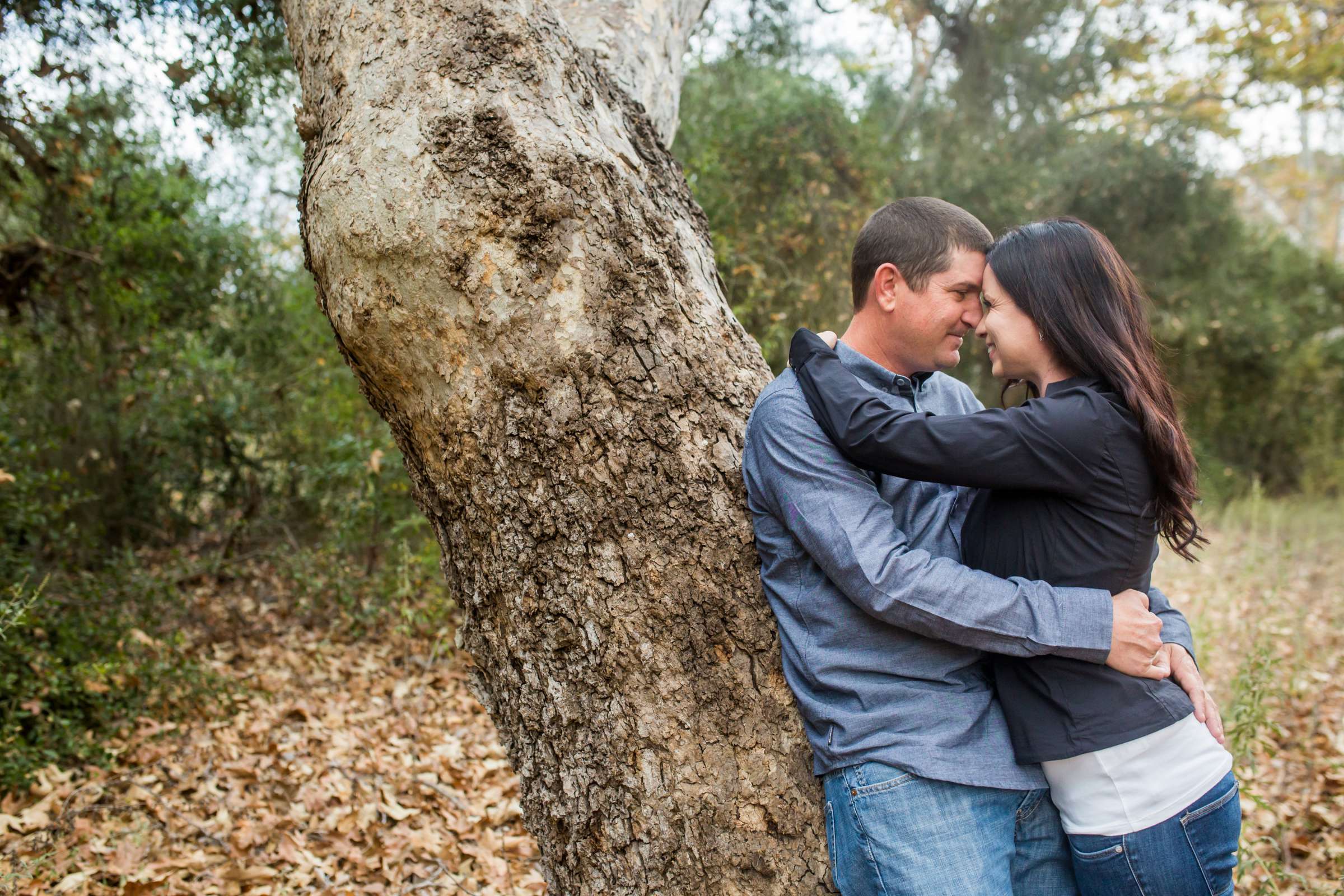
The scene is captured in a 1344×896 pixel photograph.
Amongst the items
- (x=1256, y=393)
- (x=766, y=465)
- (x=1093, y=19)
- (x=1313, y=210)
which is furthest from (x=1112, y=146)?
(x=1313, y=210)

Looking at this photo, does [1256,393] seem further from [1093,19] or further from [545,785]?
[545,785]

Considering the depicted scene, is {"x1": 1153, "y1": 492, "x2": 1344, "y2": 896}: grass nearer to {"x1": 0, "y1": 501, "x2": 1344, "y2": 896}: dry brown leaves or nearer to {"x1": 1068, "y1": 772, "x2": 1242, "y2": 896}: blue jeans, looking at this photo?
{"x1": 0, "y1": 501, "x2": 1344, "y2": 896}: dry brown leaves

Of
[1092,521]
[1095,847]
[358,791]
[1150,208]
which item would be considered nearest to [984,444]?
[1092,521]

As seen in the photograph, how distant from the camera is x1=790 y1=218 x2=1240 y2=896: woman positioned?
182cm

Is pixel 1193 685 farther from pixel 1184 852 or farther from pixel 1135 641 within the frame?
pixel 1184 852

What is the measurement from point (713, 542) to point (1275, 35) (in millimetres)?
16165

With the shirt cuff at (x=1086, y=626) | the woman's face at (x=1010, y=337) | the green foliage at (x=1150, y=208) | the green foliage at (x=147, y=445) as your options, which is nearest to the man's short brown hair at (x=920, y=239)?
the woman's face at (x=1010, y=337)

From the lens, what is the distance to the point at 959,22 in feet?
46.1

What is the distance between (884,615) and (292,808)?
360 cm

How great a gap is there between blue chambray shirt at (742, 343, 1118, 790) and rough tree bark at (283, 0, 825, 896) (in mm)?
121

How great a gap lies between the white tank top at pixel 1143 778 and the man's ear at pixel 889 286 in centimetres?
108

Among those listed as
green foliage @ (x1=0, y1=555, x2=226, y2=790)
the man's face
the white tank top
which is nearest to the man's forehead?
the man's face

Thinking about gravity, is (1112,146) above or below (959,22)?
below

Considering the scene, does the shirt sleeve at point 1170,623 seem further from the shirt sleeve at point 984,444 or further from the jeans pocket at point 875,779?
the jeans pocket at point 875,779
